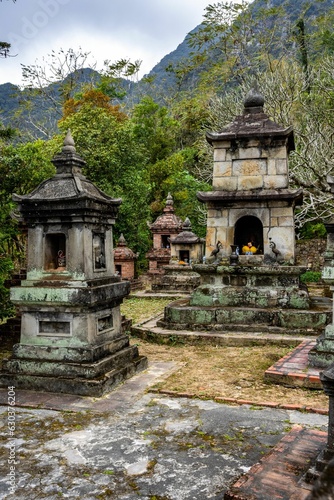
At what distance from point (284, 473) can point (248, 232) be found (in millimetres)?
9571

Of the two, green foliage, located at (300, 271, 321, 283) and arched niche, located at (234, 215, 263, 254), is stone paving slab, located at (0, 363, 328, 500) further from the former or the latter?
green foliage, located at (300, 271, 321, 283)

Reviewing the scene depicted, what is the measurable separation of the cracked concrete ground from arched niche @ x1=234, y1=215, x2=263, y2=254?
23.6 ft

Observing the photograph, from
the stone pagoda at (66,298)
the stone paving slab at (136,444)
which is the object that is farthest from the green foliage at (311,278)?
the stone paving slab at (136,444)

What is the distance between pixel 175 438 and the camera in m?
4.98

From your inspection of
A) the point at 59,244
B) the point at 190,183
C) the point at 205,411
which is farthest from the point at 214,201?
the point at 190,183

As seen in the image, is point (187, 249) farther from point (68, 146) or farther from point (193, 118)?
point (193, 118)

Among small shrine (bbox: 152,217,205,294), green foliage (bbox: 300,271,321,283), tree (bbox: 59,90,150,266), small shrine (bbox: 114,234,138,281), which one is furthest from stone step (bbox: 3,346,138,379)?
green foliage (bbox: 300,271,321,283)

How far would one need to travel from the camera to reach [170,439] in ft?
16.3

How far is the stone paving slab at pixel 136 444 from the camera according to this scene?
13.0 feet

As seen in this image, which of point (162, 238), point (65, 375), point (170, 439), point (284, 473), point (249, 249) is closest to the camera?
point (284, 473)

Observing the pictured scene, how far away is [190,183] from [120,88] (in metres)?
12.0

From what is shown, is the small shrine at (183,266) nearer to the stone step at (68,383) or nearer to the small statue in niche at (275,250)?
the small statue in niche at (275,250)

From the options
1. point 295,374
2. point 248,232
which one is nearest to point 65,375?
point 295,374

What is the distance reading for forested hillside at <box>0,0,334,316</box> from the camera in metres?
19.9
